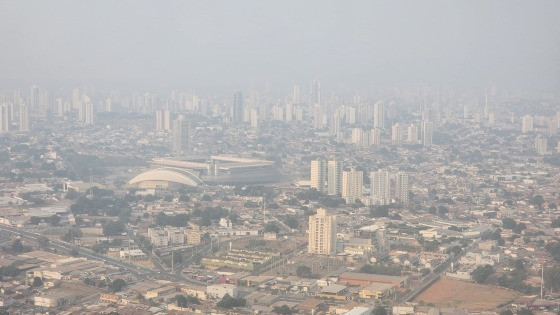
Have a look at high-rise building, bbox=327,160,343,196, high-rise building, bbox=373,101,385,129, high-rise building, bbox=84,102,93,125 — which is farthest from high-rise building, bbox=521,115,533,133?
high-rise building, bbox=84,102,93,125

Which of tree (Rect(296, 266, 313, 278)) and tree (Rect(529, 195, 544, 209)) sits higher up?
tree (Rect(529, 195, 544, 209))

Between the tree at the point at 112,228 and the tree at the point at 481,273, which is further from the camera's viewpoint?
the tree at the point at 112,228

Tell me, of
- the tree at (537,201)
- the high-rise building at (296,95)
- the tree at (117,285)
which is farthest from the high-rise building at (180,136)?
the tree at (117,285)

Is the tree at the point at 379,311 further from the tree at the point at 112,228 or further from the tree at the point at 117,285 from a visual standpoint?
the tree at the point at 112,228

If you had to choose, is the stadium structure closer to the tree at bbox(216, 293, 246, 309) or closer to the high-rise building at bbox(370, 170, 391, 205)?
the high-rise building at bbox(370, 170, 391, 205)

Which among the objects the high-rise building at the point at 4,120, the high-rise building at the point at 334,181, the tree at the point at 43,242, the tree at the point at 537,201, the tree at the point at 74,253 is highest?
the high-rise building at the point at 4,120

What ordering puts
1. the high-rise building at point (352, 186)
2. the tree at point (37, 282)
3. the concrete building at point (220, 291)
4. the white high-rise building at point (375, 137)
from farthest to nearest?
the white high-rise building at point (375, 137) → the high-rise building at point (352, 186) → the tree at point (37, 282) → the concrete building at point (220, 291)
